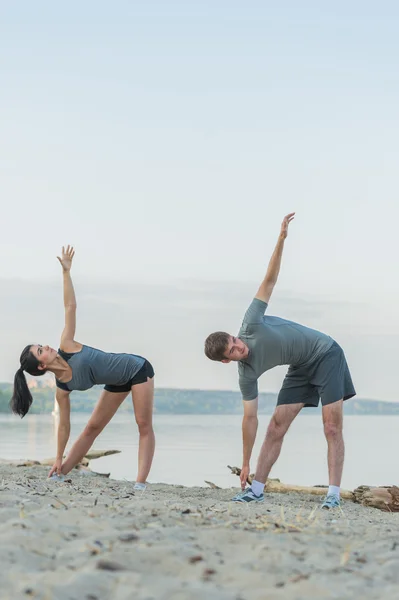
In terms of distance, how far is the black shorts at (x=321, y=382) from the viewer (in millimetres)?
6789

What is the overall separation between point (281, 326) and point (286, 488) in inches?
113

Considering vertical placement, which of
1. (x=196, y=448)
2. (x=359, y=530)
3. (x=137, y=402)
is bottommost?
(x=196, y=448)

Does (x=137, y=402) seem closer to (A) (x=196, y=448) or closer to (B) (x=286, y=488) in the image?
(B) (x=286, y=488)

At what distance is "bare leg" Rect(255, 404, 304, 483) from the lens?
22.6 feet

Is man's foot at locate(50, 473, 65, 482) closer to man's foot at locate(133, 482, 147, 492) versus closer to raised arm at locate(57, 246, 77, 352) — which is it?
man's foot at locate(133, 482, 147, 492)

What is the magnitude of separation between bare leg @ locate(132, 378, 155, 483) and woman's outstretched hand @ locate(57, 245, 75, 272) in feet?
4.20

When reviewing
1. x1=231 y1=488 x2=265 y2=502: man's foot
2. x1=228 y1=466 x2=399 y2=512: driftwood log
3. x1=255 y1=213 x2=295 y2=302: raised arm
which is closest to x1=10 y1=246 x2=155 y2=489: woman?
x1=231 y1=488 x2=265 y2=502: man's foot

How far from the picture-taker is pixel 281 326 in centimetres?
662

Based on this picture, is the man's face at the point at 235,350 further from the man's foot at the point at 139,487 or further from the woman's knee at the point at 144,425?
the man's foot at the point at 139,487

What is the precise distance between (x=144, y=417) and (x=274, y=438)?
1214 millimetres

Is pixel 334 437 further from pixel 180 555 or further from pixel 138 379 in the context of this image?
pixel 180 555

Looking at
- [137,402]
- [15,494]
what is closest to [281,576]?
[15,494]

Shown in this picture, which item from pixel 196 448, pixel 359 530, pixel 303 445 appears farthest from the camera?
pixel 303 445

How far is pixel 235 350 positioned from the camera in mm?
6266
